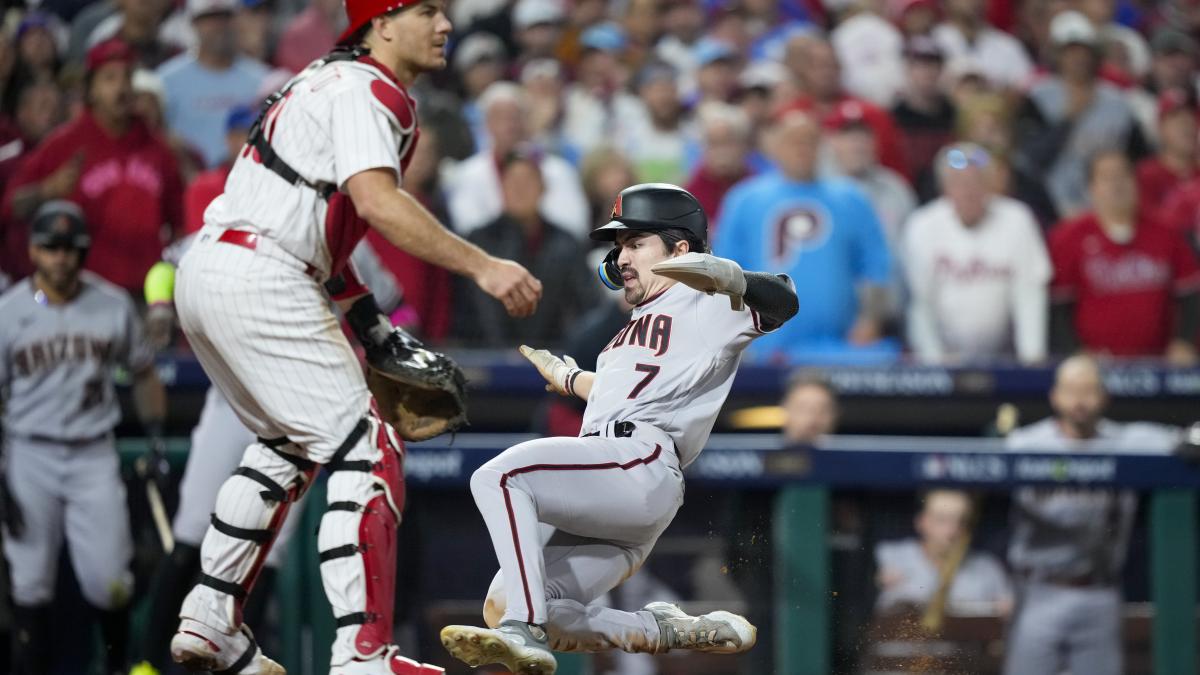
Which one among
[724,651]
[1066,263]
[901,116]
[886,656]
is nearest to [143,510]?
[886,656]

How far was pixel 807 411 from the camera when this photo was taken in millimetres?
6441

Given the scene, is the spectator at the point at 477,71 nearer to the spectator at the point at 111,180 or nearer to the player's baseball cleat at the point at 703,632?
the spectator at the point at 111,180

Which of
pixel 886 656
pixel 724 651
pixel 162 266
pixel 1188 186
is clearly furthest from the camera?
pixel 1188 186

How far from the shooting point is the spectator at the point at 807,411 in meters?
6.40

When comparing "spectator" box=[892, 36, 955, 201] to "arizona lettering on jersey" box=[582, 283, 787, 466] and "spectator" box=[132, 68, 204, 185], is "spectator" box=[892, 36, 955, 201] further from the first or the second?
"arizona lettering on jersey" box=[582, 283, 787, 466]

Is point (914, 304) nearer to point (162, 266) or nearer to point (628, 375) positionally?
point (162, 266)

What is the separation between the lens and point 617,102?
9.38 m

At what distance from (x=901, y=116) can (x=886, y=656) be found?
15.0 feet

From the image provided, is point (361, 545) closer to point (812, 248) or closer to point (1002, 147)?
point (812, 248)

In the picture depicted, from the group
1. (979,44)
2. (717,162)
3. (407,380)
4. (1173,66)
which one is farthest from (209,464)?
(1173,66)

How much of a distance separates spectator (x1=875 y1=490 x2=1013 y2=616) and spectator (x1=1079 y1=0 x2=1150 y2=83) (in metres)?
5.31

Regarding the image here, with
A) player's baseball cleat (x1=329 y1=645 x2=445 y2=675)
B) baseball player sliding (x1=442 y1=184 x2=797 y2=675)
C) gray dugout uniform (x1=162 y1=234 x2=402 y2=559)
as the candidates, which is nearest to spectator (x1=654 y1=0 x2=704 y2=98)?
gray dugout uniform (x1=162 y1=234 x2=402 y2=559)

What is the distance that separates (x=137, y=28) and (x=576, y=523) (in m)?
5.95

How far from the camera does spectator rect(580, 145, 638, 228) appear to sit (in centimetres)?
830
